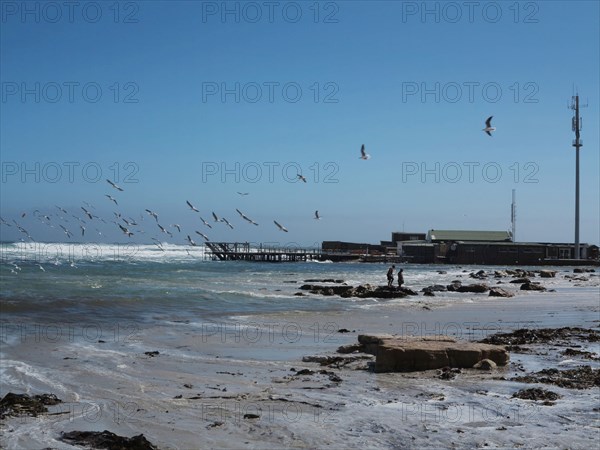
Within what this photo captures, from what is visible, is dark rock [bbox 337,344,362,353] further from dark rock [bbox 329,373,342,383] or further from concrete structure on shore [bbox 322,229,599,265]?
concrete structure on shore [bbox 322,229,599,265]

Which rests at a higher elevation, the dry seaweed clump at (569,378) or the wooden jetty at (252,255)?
the dry seaweed clump at (569,378)

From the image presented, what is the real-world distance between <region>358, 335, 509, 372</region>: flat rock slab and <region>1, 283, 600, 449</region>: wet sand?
27cm

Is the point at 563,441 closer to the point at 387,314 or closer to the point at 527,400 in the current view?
the point at 527,400

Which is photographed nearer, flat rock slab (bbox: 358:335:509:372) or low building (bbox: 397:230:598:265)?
flat rock slab (bbox: 358:335:509:372)

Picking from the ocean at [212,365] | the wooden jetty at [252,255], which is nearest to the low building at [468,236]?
the wooden jetty at [252,255]

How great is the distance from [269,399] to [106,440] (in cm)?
248

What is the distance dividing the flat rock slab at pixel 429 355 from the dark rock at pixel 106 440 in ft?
15.9

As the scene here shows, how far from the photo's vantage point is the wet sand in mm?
7453

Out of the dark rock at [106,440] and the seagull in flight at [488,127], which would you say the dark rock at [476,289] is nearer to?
the seagull in flight at [488,127]

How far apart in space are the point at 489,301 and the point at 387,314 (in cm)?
727

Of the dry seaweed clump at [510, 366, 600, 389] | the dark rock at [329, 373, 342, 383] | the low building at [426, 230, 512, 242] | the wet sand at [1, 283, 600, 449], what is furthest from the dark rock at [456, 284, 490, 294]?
the low building at [426, 230, 512, 242]

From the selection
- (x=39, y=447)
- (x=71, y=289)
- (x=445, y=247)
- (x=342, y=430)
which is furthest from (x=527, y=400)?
(x=445, y=247)

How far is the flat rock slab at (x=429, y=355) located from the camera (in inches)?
436

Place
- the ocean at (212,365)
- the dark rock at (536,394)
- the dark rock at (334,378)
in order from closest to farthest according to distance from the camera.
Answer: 1. the ocean at (212,365)
2. the dark rock at (536,394)
3. the dark rock at (334,378)
